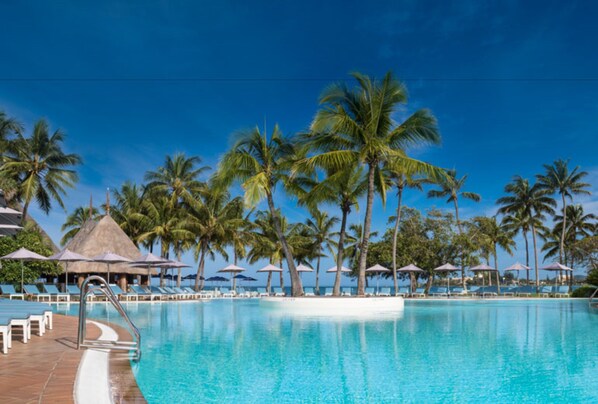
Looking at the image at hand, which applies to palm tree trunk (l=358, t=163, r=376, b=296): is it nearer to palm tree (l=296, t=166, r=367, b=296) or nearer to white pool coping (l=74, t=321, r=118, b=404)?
palm tree (l=296, t=166, r=367, b=296)

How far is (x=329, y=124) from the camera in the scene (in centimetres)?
1758

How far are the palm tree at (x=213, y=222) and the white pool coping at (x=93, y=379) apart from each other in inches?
998

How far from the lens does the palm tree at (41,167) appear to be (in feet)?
86.7

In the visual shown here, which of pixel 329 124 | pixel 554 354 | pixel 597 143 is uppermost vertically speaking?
pixel 597 143

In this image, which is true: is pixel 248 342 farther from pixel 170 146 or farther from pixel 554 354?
pixel 170 146

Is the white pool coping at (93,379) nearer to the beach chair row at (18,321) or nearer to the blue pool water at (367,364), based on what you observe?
the blue pool water at (367,364)

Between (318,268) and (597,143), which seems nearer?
(597,143)

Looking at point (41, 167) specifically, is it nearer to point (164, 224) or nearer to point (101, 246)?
point (101, 246)

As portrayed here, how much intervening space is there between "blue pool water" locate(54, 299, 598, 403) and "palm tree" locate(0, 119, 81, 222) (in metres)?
19.0

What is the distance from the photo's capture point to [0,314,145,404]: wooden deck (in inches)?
157

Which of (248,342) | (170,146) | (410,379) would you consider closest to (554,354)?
(410,379)

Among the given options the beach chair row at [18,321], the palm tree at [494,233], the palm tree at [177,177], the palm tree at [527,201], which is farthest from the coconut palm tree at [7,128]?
the palm tree at [527,201]

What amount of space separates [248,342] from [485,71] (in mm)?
17610

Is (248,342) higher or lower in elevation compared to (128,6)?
lower
